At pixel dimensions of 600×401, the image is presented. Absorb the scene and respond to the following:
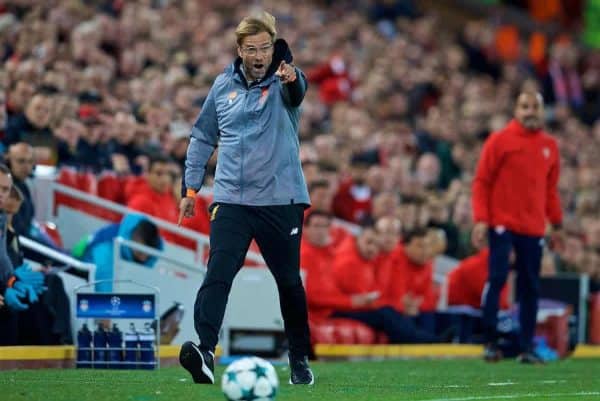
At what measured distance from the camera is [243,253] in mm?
10219

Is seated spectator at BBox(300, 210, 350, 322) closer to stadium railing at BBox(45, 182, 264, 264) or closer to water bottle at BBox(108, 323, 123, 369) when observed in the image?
stadium railing at BBox(45, 182, 264, 264)

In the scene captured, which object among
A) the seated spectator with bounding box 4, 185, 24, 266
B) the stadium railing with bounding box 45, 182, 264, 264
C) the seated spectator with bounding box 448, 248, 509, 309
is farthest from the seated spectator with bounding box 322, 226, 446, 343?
the seated spectator with bounding box 4, 185, 24, 266

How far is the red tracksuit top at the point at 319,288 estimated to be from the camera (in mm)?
16234

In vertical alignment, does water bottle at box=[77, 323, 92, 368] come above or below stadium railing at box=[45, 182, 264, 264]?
below

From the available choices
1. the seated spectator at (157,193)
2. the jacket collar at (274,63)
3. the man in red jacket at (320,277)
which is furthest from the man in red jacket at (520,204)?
the jacket collar at (274,63)

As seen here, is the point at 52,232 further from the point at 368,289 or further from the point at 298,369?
the point at 298,369

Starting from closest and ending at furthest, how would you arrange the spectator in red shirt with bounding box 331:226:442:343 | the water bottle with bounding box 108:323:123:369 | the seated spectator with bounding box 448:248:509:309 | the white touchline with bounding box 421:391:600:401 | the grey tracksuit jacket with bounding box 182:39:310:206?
the white touchline with bounding box 421:391:600:401
the grey tracksuit jacket with bounding box 182:39:310:206
the water bottle with bounding box 108:323:123:369
the spectator in red shirt with bounding box 331:226:442:343
the seated spectator with bounding box 448:248:509:309

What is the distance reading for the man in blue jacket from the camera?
10.1 meters

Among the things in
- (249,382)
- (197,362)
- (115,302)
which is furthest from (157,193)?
(249,382)

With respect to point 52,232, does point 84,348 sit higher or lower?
lower

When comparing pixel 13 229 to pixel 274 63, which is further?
pixel 13 229

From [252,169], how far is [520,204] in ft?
14.9

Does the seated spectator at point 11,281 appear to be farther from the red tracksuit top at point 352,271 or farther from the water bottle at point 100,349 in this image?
the red tracksuit top at point 352,271

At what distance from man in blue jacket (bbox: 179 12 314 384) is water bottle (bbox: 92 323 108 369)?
2.60m
